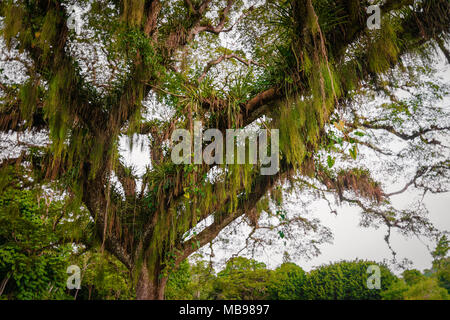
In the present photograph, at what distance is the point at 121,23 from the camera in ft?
7.62

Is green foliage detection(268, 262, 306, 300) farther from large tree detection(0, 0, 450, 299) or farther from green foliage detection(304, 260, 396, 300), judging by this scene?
large tree detection(0, 0, 450, 299)

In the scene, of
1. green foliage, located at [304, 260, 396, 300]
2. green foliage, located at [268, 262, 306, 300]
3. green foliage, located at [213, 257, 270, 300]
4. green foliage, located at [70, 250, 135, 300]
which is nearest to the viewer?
green foliage, located at [304, 260, 396, 300]

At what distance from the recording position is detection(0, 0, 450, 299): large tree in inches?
73.1

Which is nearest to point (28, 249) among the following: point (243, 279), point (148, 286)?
point (148, 286)

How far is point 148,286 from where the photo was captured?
289 cm

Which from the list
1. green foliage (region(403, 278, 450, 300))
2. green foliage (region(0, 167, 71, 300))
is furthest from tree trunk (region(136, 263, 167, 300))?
green foliage (region(403, 278, 450, 300))

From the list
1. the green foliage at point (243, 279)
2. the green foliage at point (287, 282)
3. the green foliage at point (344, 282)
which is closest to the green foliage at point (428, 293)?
the green foliage at point (344, 282)

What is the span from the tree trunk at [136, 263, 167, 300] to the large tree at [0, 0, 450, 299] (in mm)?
11

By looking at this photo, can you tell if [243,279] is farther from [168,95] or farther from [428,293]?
[168,95]

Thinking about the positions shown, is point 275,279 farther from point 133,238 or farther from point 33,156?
point 33,156

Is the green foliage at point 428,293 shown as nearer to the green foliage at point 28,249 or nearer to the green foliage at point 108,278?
the green foliage at point 108,278

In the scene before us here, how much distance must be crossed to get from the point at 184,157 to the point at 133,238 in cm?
126

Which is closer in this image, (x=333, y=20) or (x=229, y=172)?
(x=333, y=20)
